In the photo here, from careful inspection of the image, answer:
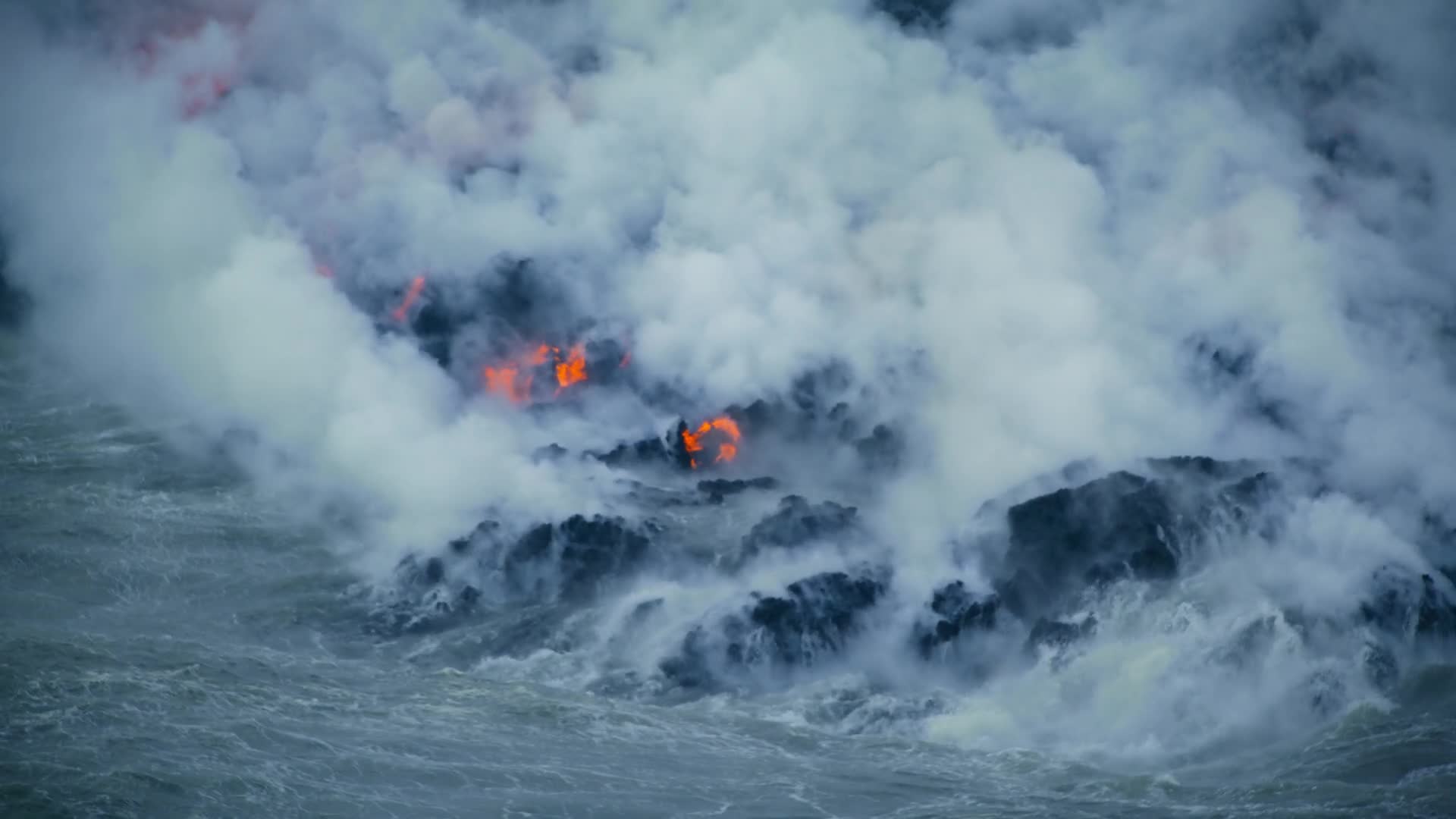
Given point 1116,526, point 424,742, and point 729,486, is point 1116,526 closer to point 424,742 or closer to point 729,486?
point 729,486

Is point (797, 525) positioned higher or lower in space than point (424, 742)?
higher

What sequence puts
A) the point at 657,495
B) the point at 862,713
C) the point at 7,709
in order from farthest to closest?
the point at 657,495
the point at 862,713
the point at 7,709

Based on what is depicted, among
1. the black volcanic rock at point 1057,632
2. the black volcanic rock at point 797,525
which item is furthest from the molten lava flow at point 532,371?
the black volcanic rock at point 1057,632

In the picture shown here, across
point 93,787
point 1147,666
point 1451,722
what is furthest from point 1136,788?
point 93,787

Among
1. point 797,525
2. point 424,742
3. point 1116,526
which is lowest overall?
point 424,742

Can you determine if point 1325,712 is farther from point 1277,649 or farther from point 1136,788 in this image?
point 1136,788

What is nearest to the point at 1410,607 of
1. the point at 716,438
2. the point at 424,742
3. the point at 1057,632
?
the point at 1057,632

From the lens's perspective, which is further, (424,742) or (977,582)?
(977,582)
